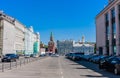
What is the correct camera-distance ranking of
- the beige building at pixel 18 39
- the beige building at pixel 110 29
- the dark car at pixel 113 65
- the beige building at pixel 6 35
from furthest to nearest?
the beige building at pixel 18 39, the beige building at pixel 6 35, the beige building at pixel 110 29, the dark car at pixel 113 65

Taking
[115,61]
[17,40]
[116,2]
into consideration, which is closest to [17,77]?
[115,61]

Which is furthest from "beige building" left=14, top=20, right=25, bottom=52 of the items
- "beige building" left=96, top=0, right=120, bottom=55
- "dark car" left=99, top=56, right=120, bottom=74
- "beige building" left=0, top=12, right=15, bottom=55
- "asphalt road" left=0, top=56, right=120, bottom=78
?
"dark car" left=99, top=56, right=120, bottom=74

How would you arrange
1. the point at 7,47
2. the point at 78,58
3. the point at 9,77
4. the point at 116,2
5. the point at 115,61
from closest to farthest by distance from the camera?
1. the point at 9,77
2. the point at 115,61
3. the point at 78,58
4. the point at 116,2
5. the point at 7,47

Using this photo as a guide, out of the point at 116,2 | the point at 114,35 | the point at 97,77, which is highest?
the point at 116,2

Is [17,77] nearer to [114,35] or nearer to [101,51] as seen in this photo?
[114,35]

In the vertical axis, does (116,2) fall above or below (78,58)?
above

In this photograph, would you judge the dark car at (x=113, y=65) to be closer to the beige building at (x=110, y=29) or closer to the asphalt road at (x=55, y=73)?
the asphalt road at (x=55, y=73)

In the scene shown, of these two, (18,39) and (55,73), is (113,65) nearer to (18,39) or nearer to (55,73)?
(55,73)

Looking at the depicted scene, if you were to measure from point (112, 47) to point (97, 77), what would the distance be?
64.3 m

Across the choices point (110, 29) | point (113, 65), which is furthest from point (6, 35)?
point (113, 65)

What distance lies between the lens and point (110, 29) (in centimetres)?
8919

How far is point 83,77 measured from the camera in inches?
886

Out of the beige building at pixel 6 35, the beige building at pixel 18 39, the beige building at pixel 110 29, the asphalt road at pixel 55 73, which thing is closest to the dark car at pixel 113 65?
the asphalt road at pixel 55 73

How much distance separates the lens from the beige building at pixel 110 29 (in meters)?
81.2
